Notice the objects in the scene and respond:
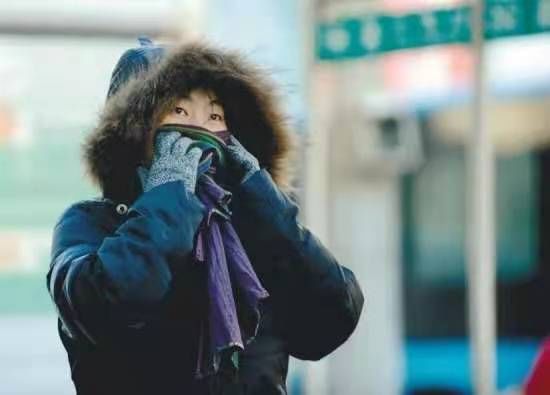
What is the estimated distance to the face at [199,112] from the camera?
2121 millimetres

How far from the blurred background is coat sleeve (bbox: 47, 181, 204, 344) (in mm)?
3685

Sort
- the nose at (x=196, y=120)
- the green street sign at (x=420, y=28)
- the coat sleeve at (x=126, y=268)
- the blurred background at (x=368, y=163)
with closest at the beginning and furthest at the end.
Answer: the coat sleeve at (x=126, y=268) → the nose at (x=196, y=120) → the green street sign at (x=420, y=28) → the blurred background at (x=368, y=163)

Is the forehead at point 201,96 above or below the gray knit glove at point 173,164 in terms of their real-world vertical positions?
above

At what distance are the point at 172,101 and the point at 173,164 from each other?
0.14 metres

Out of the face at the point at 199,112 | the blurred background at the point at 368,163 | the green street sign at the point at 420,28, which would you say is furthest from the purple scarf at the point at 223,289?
the blurred background at the point at 368,163

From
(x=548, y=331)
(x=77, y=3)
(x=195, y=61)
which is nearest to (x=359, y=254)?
(x=548, y=331)

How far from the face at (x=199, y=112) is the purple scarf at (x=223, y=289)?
0.36ft

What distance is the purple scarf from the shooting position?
195 cm

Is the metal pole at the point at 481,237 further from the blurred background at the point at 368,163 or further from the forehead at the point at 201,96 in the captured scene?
the forehead at the point at 201,96

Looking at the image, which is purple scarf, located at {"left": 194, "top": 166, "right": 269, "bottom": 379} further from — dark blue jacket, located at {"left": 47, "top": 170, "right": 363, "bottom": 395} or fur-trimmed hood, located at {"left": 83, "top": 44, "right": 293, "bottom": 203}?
fur-trimmed hood, located at {"left": 83, "top": 44, "right": 293, "bottom": 203}

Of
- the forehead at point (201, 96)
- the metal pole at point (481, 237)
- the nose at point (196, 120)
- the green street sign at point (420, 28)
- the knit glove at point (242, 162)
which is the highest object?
the green street sign at point (420, 28)

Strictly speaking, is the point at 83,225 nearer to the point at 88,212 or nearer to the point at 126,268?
the point at 88,212

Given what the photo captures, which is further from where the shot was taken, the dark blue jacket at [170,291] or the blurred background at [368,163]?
the blurred background at [368,163]

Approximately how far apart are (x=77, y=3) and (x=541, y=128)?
3064 mm
